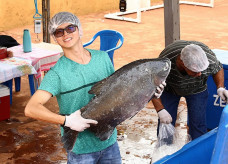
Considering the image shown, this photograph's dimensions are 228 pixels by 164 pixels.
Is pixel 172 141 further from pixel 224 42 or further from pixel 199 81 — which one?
pixel 224 42

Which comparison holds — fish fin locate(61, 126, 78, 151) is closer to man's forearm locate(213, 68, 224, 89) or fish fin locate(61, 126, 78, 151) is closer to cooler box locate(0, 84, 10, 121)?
man's forearm locate(213, 68, 224, 89)

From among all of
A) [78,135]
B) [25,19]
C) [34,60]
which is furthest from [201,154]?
[25,19]

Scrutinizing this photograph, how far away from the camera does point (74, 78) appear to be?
104 inches

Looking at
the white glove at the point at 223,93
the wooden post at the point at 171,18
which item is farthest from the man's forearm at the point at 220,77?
the wooden post at the point at 171,18

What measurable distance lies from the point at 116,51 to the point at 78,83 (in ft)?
24.6

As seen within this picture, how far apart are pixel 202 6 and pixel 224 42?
19.9 feet

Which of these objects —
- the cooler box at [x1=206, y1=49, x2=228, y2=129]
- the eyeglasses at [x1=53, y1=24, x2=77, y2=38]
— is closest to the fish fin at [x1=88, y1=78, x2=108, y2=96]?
the eyeglasses at [x1=53, y1=24, x2=77, y2=38]

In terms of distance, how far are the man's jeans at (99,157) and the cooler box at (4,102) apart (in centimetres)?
318

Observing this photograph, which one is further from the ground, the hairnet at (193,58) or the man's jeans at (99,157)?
the hairnet at (193,58)

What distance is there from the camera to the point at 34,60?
19.9 ft

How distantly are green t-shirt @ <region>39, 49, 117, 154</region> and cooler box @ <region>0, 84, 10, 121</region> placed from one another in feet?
10.7

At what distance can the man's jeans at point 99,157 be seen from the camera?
2.81 metres

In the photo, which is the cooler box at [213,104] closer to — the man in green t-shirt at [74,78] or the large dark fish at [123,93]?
the man in green t-shirt at [74,78]

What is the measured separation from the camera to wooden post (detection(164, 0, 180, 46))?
545cm
